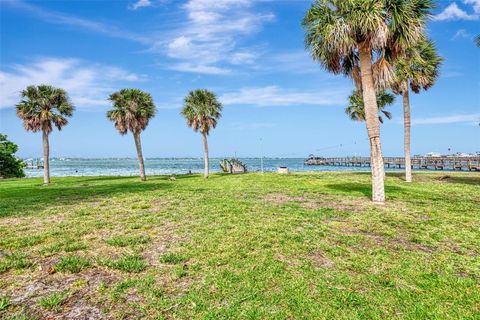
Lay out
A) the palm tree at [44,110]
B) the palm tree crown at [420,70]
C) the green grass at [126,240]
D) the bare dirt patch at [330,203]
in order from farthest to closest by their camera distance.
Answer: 1. the palm tree at [44,110]
2. the palm tree crown at [420,70]
3. the bare dirt patch at [330,203]
4. the green grass at [126,240]

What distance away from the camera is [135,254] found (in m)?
6.63

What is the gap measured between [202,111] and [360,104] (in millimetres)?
18696

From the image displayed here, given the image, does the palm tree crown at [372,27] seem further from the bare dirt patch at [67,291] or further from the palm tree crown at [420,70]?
the bare dirt patch at [67,291]

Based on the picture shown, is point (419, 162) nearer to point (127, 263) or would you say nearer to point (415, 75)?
point (415, 75)

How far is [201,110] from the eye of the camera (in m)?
37.2

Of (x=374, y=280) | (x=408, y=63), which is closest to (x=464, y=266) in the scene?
(x=374, y=280)

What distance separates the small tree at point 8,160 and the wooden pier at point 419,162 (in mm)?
83312

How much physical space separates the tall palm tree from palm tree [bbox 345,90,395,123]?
14.7m

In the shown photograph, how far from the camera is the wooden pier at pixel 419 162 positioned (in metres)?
56.7

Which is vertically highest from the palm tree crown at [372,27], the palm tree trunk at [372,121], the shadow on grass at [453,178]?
the palm tree crown at [372,27]

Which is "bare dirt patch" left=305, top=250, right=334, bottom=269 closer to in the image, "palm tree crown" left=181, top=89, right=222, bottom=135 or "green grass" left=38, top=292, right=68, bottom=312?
"green grass" left=38, top=292, right=68, bottom=312

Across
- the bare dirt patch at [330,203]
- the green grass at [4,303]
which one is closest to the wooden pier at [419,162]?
the bare dirt patch at [330,203]

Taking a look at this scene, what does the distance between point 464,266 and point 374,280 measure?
2211 mm

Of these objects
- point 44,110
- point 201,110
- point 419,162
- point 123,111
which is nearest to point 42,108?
point 44,110
